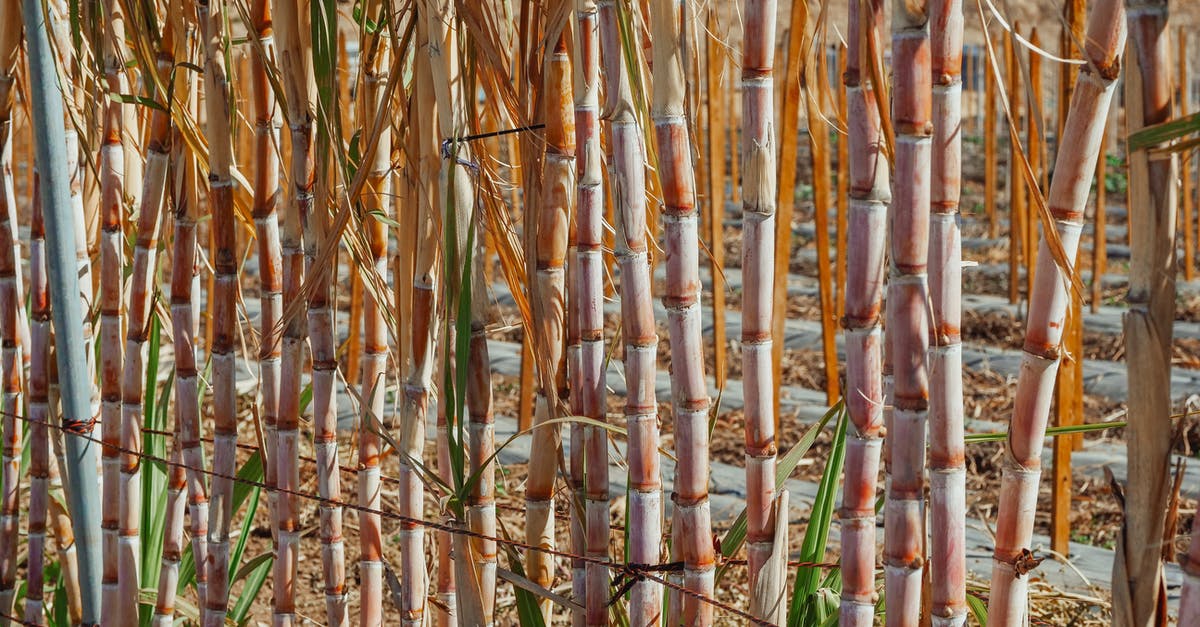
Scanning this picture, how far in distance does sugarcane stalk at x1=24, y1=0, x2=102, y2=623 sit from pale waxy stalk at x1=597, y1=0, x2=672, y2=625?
55cm

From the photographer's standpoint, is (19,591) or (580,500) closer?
(580,500)

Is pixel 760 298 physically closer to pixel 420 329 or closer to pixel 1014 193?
pixel 420 329

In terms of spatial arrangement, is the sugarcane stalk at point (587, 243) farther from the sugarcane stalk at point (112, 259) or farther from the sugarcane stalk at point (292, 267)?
the sugarcane stalk at point (112, 259)

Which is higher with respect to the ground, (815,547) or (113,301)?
(113,301)

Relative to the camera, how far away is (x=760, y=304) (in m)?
0.81

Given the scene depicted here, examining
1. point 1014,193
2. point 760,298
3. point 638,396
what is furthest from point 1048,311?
point 1014,193

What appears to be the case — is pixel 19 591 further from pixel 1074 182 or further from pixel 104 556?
pixel 1074 182

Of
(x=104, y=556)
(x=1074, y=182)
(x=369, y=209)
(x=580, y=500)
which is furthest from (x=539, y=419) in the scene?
(x=104, y=556)

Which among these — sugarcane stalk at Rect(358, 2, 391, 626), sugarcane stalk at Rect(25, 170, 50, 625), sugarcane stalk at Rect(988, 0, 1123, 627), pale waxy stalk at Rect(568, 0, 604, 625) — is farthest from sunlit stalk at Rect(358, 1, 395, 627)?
sugarcane stalk at Rect(988, 0, 1123, 627)

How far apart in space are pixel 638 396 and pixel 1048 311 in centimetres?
30

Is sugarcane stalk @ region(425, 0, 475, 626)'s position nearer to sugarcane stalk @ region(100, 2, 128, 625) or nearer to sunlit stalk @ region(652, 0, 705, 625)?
sunlit stalk @ region(652, 0, 705, 625)

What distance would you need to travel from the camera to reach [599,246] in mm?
885

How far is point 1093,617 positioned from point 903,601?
116 centimetres

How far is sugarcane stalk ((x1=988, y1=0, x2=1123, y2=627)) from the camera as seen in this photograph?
62 centimetres
